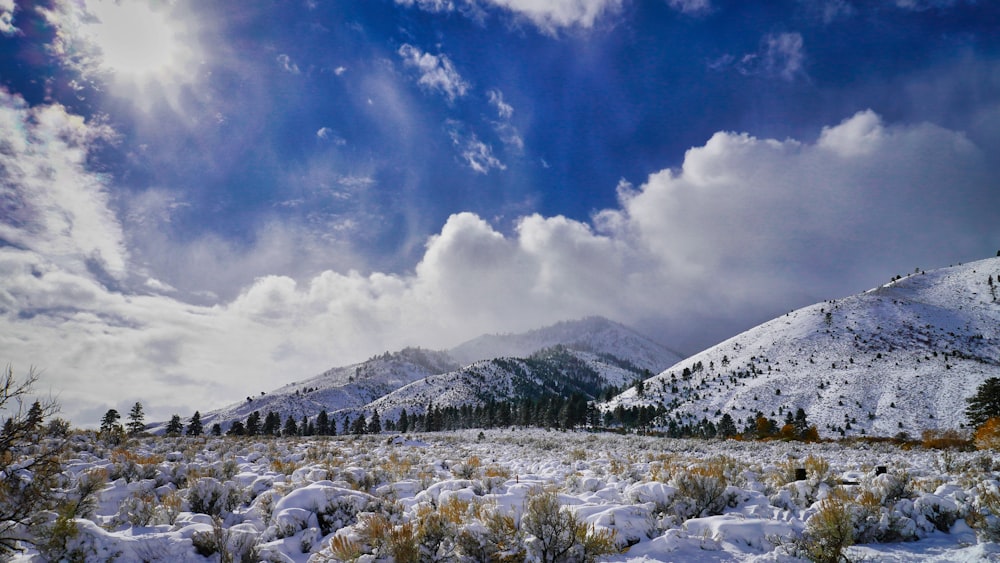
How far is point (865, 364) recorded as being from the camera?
301 feet

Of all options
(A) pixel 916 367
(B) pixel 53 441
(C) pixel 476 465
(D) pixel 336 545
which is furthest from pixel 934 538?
(A) pixel 916 367

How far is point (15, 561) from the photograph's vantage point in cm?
519

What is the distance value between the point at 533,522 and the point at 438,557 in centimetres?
149

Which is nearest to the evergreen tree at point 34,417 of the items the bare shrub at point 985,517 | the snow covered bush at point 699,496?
the snow covered bush at point 699,496

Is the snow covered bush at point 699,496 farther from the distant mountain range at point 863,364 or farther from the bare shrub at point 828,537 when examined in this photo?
the distant mountain range at point 863,364

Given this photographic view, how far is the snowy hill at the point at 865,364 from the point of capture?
71.0m

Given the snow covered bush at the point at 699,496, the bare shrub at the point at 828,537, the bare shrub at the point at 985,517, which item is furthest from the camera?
the snow covered bush at the point at 699,496

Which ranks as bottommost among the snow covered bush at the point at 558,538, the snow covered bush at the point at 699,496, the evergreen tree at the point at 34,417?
the snow covered bush at the point at 699,496

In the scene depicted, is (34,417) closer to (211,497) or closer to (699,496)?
(211,497)

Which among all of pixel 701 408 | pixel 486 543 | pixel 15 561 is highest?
pixel 15 561

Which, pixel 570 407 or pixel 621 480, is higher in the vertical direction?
pixel 621 480

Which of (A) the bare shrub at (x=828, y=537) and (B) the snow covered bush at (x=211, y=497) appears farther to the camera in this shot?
(B) the snow covered bush at (x=211, y=497)

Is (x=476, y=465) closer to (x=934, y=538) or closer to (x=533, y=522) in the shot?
(x=533, y=522)

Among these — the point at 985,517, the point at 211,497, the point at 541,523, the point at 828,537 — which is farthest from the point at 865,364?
the point at 211,497
